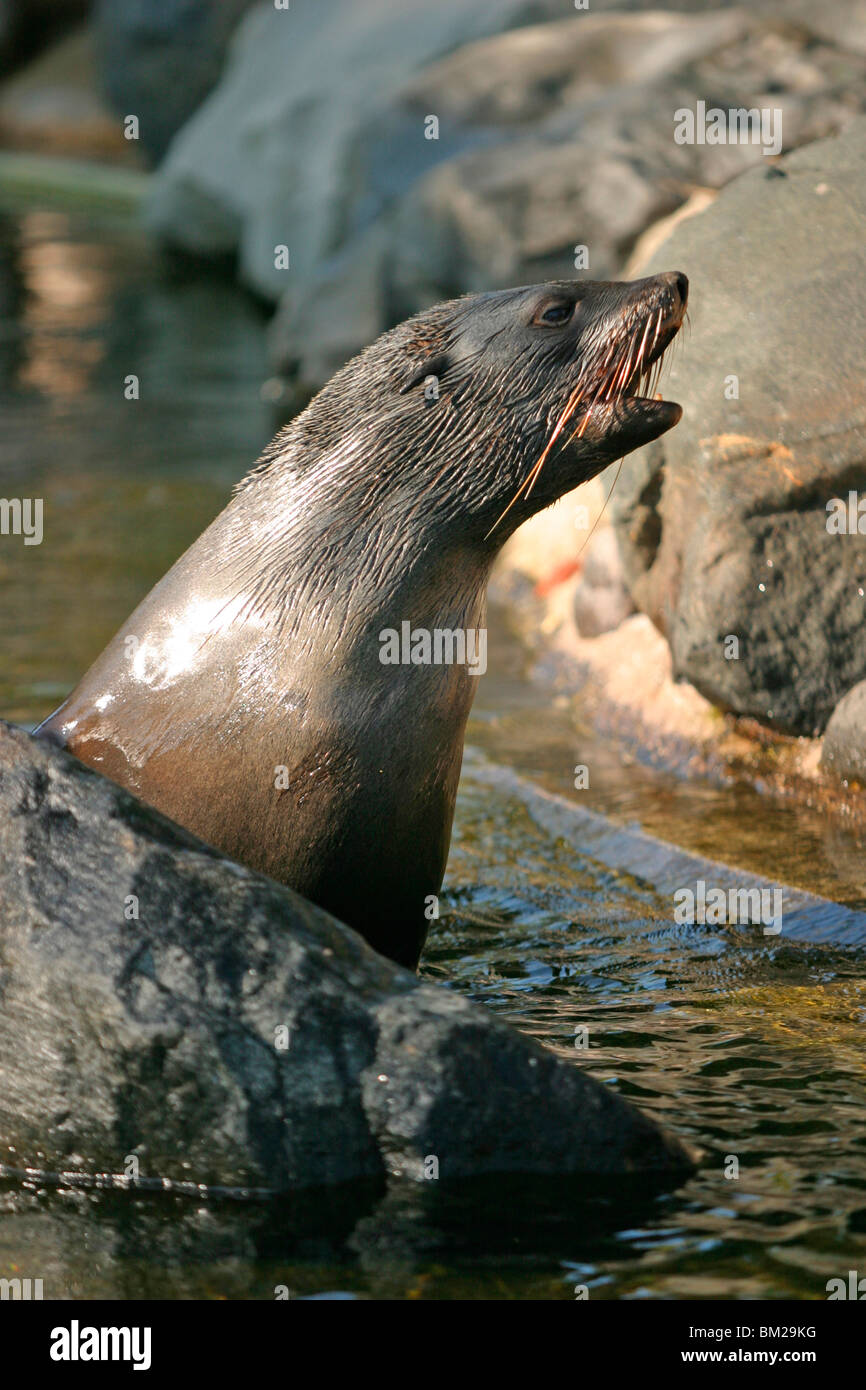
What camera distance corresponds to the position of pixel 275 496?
6371mm

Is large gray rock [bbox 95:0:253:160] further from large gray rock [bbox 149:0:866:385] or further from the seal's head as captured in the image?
the seal's head

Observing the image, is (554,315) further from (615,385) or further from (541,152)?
(541,152)

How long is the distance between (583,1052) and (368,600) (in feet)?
5.13

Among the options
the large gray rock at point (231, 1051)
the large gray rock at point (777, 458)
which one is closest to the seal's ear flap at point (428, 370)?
the large gray rock at point (231, 1051)

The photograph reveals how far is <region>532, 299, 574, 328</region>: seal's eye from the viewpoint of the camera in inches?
257

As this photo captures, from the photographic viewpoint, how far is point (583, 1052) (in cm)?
579

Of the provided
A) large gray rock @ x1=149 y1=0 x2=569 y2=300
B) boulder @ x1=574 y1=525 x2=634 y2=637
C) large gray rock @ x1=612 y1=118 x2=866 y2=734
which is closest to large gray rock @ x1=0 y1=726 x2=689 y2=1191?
large gray rock @ x1=612 y1=118 x2=866 y2=734

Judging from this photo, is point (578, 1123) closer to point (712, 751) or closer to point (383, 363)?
point (383, 363)

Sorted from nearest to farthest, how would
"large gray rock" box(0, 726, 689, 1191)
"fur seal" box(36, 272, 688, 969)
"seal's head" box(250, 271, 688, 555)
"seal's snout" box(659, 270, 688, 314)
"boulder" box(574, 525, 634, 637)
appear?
"large gray rock" box(0, 726, 689, 1191) < "fur seal" box(36, 272, 688, 969) < "seal's head" box(250, 271, 688, 555) < "seal's snout" box(659, 270, 688, 314) < "boulder" box(574, 525, 634, 637)

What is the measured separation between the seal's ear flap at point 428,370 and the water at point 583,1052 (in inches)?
80.0

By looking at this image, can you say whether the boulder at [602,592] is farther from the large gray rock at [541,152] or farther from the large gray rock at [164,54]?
the large gray rock at [164,54]

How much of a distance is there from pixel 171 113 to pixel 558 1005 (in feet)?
82.1

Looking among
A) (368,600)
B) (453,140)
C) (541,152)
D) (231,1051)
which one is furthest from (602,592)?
(453,140)

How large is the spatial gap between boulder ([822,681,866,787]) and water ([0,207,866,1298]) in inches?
10.0
